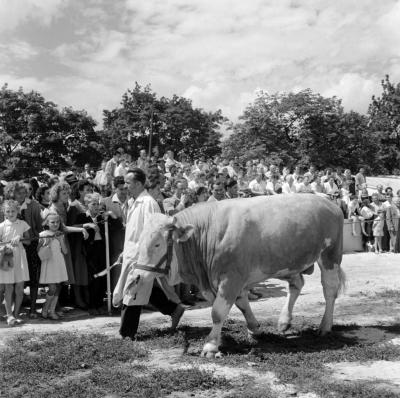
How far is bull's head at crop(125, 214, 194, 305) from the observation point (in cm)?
565

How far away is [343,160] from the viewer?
133 ft

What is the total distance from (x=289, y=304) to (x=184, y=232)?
6.18ft

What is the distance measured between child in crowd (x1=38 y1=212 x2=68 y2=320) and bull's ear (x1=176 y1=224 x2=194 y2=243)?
2737mm

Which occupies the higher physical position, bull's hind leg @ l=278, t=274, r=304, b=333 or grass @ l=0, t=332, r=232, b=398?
bull's hind leg @ l=278, t=274, r=304, b=333

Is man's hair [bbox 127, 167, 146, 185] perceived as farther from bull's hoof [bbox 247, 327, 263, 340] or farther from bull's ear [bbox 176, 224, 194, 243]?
bull's hoof [bbox 247, 327, 263, 340]

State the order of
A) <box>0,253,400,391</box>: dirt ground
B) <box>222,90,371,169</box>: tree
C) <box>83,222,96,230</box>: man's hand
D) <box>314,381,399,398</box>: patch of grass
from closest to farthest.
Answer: <box>314,381,399,398</box>: patch of grass < <box>0,253,400,391</box>: dirt ground < <box>83,222,96,230</box>: man's hand < <box>222,90,371,169</box>: tree

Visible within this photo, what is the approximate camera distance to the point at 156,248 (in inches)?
224

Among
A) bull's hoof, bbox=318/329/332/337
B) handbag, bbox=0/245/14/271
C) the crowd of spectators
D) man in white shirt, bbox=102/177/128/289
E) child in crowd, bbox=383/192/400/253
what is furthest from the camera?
child in crowd, bbox=383/192/400/253

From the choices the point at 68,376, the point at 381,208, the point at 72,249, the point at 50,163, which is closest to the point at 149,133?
the point at 50,163

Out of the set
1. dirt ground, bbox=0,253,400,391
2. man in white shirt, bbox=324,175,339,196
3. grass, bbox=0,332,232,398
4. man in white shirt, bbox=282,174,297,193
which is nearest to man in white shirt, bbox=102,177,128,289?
dirt ground, bbox=0,253,400,391

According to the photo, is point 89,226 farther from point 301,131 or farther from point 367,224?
point 301,131

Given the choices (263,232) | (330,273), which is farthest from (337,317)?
(263,232)

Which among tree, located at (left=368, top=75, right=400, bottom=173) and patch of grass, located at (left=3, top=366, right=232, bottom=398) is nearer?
patch of grass, located at (left=3, top=366, right=232, bottom=398)

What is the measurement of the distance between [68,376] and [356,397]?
266 cm
